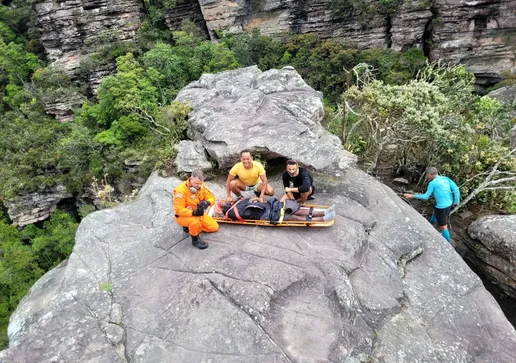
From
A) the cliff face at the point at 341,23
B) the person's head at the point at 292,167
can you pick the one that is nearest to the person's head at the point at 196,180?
the person's head at the point at 292,167

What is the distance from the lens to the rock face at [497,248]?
22.4 feet

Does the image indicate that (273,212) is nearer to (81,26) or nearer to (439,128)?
(439,128)

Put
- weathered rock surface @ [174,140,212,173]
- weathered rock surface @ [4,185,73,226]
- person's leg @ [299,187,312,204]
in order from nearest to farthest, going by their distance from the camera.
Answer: person's leg @ [299,187,312,204], weathered rock surface @ [174,140,212,173], weathered rock surface @ [4,185,73,226]

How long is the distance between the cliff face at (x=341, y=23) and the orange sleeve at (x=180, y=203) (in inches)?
975

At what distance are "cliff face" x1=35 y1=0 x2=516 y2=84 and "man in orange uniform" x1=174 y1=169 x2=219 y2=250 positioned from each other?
24.5 meters

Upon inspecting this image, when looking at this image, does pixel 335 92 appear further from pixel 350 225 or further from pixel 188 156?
pixel 350 225

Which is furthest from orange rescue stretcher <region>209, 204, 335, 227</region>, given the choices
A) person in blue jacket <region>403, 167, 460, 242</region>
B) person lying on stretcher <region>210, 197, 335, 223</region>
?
person in blue jacket <region>403, 167, 460, 242</region>

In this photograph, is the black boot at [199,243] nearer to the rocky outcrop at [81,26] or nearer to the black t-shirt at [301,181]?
the black t-shirt at [301,181]

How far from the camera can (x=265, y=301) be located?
4809 mm

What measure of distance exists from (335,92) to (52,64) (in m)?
21.7

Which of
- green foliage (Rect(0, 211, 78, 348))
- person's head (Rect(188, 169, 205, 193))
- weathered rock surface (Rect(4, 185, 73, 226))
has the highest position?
person's head (Rect(188, 169, 205, 193))

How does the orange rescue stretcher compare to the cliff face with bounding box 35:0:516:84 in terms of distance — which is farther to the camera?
the cliff face with bounding box 35:0:516:84

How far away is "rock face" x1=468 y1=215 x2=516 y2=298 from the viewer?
6.82 m

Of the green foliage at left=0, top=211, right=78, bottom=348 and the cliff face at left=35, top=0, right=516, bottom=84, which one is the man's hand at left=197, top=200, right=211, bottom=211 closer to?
the green foliage at left=0, top=211, right=78, bottom=348
